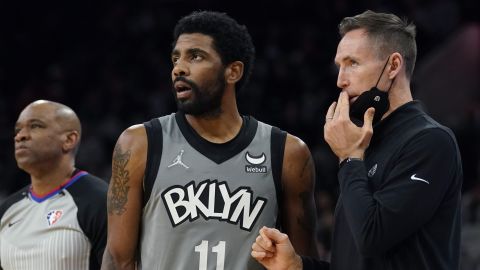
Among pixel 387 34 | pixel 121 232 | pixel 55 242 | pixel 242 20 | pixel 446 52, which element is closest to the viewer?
pixel 387 34

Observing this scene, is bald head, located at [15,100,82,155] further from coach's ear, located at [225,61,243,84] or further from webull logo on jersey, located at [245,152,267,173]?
webull logo on jersey, located at [245,152,267,173]

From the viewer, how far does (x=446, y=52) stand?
10820mm

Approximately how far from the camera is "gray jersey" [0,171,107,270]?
445 cm

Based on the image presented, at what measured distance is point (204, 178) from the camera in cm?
370

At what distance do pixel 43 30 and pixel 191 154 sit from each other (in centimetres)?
912

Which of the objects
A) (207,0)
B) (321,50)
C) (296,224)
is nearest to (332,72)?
(321,50)

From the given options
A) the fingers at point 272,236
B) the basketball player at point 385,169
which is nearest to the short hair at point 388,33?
the basketball player at point 385,169

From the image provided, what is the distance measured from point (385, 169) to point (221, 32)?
1.11 meters

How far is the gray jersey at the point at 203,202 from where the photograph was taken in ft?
11.9

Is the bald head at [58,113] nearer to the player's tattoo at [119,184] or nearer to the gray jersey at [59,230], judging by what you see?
the gray jersey at [59,230]

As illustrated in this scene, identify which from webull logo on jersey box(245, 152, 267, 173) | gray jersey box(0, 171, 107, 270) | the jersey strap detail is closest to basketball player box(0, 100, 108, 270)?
gray jersey box(0, 171, 107, 270)

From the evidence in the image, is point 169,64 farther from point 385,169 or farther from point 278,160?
point 385,169

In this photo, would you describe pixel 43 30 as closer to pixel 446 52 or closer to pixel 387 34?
pixel 446 52

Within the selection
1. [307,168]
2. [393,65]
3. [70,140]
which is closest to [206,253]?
[307,168]
